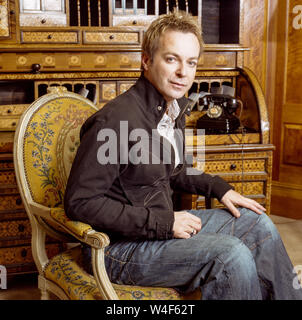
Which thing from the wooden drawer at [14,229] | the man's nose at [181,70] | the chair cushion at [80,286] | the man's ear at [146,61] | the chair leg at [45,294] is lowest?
the wooden drawer at [14,229]

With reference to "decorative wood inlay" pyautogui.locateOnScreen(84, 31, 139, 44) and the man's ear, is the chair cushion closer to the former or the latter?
→ the man's ear

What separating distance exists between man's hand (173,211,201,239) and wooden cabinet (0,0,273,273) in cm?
96

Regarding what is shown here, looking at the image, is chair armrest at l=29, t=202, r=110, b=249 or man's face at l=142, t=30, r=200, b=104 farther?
man's face at l=142, t=30, r=200, b=104

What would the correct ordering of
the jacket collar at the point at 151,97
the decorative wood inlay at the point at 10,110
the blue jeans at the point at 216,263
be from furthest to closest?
1. the decorative wood inlay at the point at 10,110
2. the jacket collar at the point at 151,97
3. the blue jeans at the point at 216,263

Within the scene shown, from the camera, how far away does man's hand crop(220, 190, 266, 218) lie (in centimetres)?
165

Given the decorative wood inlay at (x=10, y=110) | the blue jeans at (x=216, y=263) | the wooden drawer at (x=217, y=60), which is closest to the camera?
the blue jeans at (x=216, y=263)

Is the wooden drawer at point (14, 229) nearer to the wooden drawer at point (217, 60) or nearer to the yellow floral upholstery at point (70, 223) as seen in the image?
the yellow floral upholstery at point (70, 223)

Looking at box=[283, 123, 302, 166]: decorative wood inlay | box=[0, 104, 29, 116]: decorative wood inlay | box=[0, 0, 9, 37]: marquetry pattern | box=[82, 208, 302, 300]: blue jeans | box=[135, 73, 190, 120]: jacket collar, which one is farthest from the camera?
box=[283, 123, 302, 166]: decorative wood inlay

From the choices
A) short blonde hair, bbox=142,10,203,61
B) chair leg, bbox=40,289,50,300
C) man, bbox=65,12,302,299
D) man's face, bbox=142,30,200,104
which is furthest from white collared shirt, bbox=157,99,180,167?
chair leg, bbox=40,289,50,300

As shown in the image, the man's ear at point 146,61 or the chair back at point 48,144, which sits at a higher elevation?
the man's ear at point 146,61

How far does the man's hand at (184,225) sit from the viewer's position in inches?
55.3

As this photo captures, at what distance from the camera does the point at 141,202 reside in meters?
1.46

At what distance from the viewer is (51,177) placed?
5.78 feet

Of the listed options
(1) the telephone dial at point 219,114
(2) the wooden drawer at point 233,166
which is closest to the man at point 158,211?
(2) the wooden drawer at point 233,166
